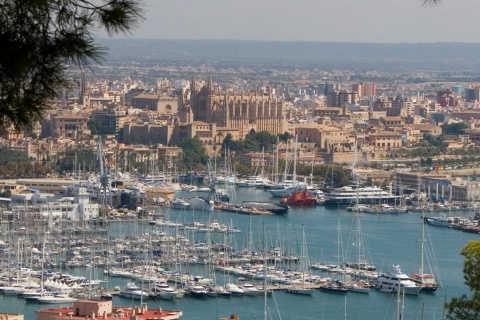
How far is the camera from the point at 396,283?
13.5m

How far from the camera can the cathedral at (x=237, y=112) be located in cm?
3281

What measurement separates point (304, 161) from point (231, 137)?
8.17ft

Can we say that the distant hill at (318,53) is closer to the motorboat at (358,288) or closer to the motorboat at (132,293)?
the motorboat at (358,288)

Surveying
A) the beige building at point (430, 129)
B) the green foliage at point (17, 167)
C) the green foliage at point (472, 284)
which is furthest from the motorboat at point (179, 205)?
the green foliage at point (472, 284)

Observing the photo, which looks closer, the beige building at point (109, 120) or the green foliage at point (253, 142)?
the green foliage at point (253, 142)

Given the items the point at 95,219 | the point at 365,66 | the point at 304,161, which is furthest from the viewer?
the point at 365,66

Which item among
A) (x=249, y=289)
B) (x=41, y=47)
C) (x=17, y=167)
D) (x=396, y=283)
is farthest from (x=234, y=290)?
(x=17, y=167)

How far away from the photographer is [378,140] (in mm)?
32375

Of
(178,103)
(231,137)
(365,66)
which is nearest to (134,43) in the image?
(365,66)

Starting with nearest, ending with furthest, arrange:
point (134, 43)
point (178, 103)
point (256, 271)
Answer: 1. point (256, 271)
2. point (178, 103)
3. point (134, 43)

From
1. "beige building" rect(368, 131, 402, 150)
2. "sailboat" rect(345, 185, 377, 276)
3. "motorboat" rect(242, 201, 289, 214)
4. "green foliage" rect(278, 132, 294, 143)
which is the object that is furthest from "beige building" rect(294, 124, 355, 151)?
"sailboat" rect(345, 185, 377, 276)

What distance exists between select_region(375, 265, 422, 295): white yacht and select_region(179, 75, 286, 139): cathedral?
60.8ft

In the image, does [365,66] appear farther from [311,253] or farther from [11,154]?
[311,253]

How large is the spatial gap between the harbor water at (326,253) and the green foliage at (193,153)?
251 cm
